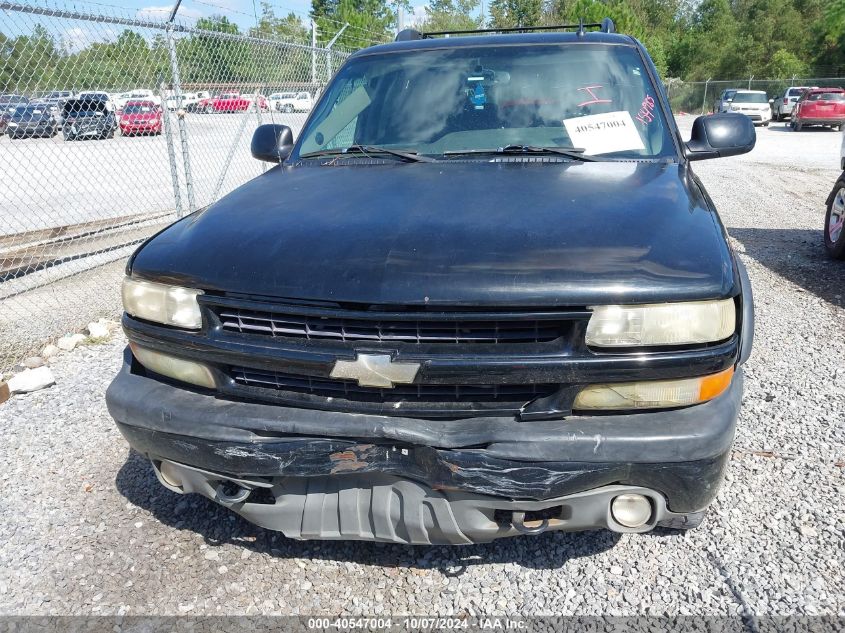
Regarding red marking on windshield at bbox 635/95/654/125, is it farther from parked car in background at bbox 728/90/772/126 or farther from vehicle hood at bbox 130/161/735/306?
parked car in background at bbox 728/90/772/126

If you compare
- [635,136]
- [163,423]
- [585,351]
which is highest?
[635,136]

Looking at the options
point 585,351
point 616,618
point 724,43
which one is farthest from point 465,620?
point 724,43

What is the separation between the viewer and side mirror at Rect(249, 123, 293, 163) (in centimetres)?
361

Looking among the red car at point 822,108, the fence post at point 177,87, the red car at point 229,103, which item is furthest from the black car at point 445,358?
the red car at point 822,108

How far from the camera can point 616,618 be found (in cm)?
230

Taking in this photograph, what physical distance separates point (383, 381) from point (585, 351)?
0.60m

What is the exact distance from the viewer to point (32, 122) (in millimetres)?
6969

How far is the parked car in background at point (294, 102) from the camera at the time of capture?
Result: 10902 millimetres

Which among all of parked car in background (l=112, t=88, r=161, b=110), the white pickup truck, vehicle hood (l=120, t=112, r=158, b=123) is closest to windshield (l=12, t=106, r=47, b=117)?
parked car in background (l=112, t=88, r=161, b=110)

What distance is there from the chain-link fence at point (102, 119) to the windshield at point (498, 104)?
2905mm

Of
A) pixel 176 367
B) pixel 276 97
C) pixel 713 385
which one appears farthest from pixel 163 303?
pixel 276 97

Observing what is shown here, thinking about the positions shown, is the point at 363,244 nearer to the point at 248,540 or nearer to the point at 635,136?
the point at 248,540

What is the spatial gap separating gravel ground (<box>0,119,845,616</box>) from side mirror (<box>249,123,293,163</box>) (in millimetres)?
1679

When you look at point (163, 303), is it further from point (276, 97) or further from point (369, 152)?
point (276, 97)
